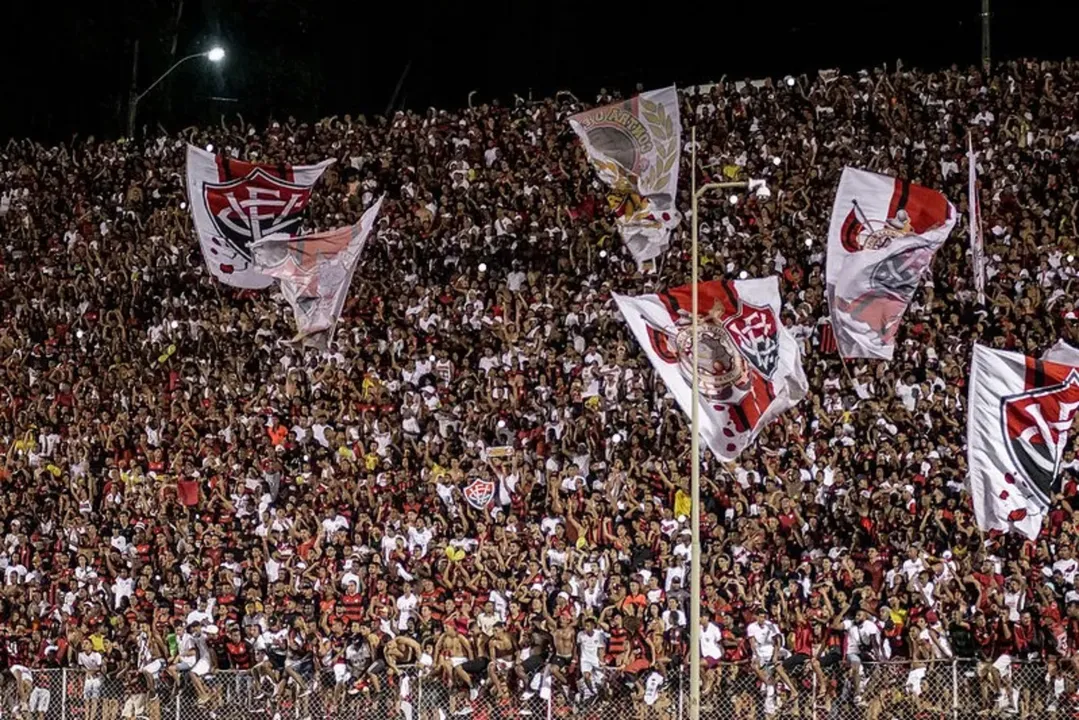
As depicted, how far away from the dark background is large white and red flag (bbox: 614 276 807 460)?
73.7 ft

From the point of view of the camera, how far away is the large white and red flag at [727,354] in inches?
958

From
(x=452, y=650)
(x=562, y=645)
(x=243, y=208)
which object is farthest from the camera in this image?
(x=243, y=208)

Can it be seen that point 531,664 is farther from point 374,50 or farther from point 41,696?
point 374,50

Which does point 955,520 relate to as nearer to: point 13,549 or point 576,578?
point 576,578

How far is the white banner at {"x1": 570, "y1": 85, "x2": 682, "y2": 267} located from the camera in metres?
30.3

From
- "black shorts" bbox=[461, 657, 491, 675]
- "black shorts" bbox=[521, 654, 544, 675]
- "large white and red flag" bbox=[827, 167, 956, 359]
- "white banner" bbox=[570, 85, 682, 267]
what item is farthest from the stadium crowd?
"large white and red flag" bbox=[827, 167, 956, 359]

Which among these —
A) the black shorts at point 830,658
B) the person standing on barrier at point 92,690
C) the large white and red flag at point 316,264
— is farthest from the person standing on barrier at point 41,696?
the black shorts at point 830,658

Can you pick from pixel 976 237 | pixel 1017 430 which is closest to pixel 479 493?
pixel 976 237

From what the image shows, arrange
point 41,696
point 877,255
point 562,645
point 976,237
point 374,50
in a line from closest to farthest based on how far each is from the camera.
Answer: point 562,645, point 41,696, point 877,255, point 976,237, point 374,50

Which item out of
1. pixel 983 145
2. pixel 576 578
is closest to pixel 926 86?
pixel 983 145

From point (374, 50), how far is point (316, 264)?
2639 cm

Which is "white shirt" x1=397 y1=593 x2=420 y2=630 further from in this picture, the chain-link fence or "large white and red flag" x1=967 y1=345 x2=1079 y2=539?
"large white and red flag" x1=967 y1=345 x2=1079 y2=539

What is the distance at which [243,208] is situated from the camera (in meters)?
29.2

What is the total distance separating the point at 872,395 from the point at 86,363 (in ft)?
48.9
